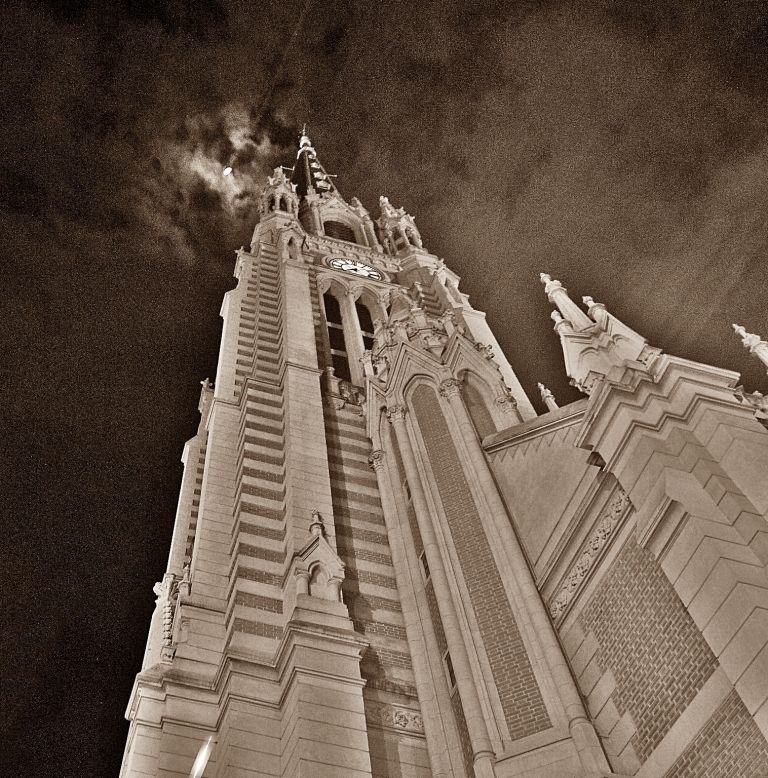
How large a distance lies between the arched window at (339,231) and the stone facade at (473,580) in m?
18.5

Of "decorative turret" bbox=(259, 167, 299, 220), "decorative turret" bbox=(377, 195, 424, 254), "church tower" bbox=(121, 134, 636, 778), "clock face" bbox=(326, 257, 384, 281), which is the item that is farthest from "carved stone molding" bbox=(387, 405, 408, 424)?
"decorative turret" bbox=(259, 167, 299, 220)

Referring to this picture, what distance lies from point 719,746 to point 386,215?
1331 inches

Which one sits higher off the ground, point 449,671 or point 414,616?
point 414,616

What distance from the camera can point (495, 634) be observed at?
1471 centimetres

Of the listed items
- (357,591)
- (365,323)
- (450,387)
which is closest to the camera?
(357,591)

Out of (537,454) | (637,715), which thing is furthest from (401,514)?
(637,715)

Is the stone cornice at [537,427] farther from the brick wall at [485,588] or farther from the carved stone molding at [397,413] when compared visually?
the carved stone molding at [397,413]

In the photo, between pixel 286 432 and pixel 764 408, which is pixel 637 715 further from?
pixel 286 432

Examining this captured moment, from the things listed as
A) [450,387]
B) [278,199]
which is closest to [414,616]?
[450,387]

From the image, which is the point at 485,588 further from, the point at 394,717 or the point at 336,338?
the point at 336,338

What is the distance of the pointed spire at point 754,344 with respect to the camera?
21047 millimetres

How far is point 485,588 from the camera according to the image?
1556 centimetres

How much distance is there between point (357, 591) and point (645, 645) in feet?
21.8

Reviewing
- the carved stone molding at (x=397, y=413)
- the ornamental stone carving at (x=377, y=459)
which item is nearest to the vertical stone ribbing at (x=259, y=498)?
the ornamental stone carving at (x=377, y=459)
